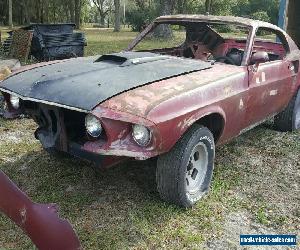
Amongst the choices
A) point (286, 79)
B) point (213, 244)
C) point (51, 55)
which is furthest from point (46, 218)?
point (51, 55)

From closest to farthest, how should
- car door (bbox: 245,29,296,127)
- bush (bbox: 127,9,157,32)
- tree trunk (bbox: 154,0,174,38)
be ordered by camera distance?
car door (bbox: 245,29,296,127), tree trunk (bbox: 154,0,174,38), bush (bbox: 127,9,157,32)

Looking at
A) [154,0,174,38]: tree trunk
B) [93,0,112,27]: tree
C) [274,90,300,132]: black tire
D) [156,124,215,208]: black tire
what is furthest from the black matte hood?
[93,0,112,27]: tree

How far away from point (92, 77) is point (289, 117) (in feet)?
10.6

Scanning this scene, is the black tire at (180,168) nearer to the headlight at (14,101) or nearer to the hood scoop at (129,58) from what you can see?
the hood scoop at (129,58)

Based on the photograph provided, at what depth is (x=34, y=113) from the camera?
161 inches

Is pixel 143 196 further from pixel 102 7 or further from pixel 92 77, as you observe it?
pixel 102 7

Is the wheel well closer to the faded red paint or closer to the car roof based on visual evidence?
the faded red paint

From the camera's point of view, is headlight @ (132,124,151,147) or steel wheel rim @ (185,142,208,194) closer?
headlight @ (132,124,151,147)

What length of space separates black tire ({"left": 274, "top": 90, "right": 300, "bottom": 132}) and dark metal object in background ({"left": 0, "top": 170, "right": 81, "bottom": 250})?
4058 mm

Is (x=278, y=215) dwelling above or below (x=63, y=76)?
below

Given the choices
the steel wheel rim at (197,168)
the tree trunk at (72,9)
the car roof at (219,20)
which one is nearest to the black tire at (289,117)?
the car roof at (219,20)

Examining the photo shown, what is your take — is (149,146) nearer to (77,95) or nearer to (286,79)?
(77,95)

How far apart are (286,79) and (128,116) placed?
9.34 ft

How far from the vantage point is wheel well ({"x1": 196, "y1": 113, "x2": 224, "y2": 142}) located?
161 inches
